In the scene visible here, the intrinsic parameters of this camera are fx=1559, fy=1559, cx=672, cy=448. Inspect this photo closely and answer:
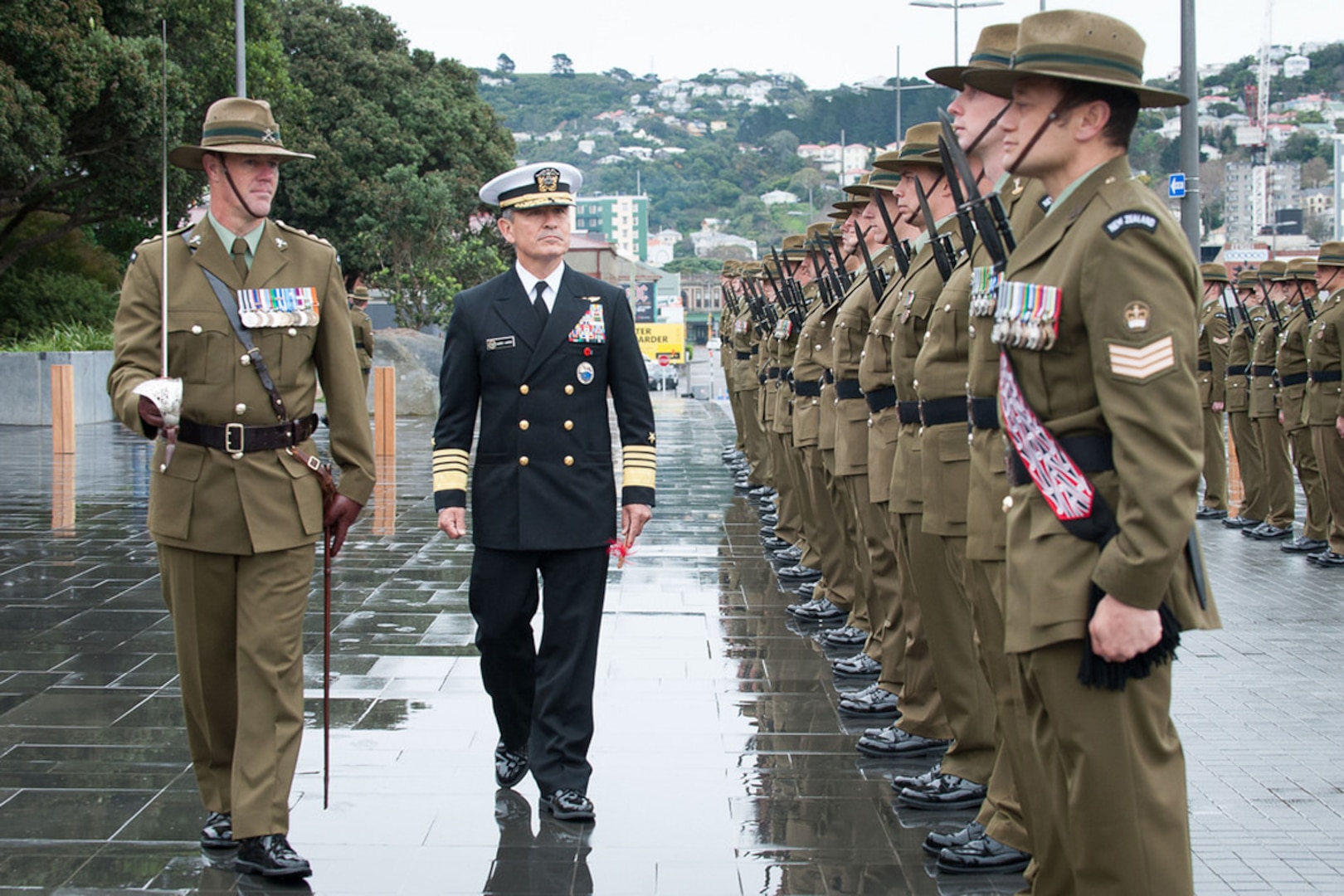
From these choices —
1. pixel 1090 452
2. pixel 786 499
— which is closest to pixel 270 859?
pixel 1090 452

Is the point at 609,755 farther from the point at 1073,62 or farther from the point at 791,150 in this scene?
the point at 791,150

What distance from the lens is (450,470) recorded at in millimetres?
5355

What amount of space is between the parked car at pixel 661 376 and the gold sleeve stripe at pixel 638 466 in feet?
118

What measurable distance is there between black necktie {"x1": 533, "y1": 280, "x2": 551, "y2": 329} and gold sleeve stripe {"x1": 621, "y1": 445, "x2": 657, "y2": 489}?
53cm

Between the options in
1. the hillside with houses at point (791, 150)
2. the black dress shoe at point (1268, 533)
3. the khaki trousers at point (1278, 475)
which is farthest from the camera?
the hillside with houses at point (791, 150)

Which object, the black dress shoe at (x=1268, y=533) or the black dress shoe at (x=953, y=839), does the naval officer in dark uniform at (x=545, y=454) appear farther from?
the black dress shoe at (x=1268, y=533)

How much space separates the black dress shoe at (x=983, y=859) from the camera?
4.57 meters

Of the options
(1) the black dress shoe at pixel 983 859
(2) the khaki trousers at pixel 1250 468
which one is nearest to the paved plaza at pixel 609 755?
(1) the black dress shoe at pixel 983 859

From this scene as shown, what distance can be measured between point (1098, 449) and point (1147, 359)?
0.26 m

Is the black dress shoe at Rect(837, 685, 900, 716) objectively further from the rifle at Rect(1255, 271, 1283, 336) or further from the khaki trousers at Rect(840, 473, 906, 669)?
the rifle at Rect(1255, 271, 1283, 336)

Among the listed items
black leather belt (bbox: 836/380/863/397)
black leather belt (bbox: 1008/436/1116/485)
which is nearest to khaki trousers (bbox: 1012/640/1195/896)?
black leather belt (bbox: 1008/436/1116/485)

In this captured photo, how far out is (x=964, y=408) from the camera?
17.0 feet

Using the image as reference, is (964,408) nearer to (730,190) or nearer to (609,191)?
(730,190)

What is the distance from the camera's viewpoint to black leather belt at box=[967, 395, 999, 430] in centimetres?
416
